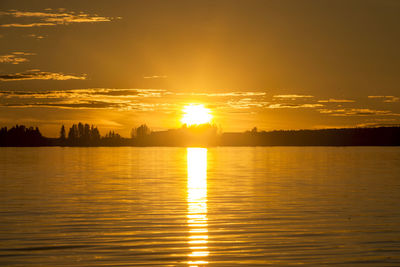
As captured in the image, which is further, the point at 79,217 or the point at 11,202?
the point at 11,202

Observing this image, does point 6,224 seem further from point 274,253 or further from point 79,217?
point 274,253

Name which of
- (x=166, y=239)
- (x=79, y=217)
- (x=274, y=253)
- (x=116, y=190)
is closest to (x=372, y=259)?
(x=274, y=253)

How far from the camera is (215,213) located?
2875cm

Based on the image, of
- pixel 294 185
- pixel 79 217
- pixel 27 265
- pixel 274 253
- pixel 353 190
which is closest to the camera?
pixel 27 265

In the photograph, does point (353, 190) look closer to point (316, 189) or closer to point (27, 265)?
point (316, 189)

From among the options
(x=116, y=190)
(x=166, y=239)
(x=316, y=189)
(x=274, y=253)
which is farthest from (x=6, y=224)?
(x=316, y=189)

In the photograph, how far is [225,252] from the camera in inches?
752

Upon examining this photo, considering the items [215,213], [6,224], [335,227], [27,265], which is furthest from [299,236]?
[6,224]

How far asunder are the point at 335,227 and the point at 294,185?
857 inches

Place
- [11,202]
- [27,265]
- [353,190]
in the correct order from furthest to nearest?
[353,190], [11,202], [27,265]

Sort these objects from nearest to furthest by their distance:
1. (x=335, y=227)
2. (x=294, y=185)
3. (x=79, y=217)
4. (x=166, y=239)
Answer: (x=166, y=239)
(x=335, y=227)
(x=79, y=217)
(x=294, y=185)

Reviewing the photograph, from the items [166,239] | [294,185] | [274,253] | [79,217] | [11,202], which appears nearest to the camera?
[274,253]

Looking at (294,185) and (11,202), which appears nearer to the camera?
(11,202)

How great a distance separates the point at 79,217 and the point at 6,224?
367cm
